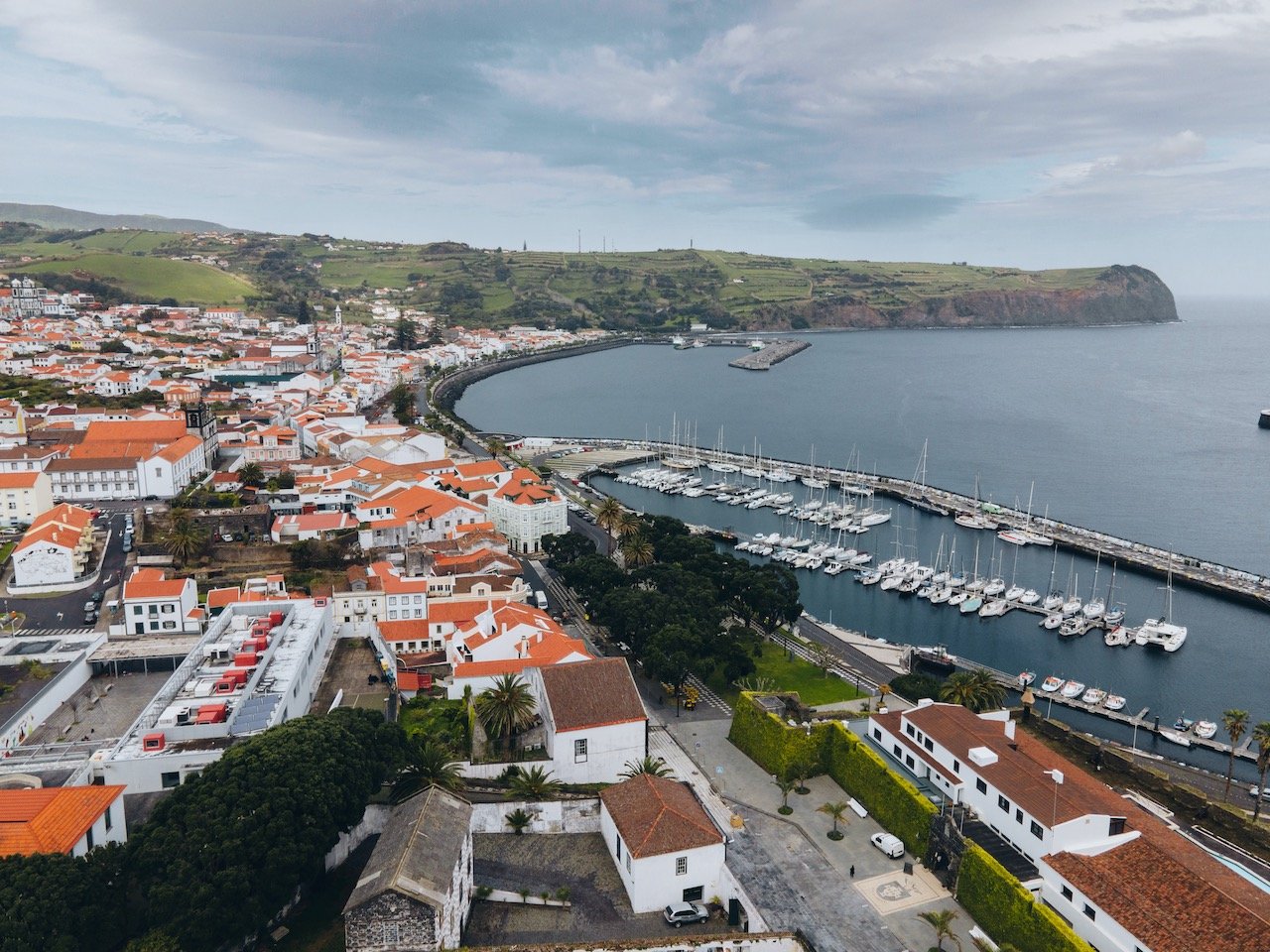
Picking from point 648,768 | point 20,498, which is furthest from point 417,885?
point 20,498

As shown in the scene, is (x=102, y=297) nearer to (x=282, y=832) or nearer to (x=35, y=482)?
(x=35, y=482)

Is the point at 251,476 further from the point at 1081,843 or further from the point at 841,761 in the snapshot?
the point at 1081,843

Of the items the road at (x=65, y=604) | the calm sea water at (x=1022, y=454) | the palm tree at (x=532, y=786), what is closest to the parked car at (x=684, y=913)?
the palm tree at (x=532, y=786)

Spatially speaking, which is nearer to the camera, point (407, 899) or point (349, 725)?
point (407, 899)

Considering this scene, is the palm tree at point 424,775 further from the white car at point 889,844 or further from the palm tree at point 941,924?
the palm tree at point 941,924

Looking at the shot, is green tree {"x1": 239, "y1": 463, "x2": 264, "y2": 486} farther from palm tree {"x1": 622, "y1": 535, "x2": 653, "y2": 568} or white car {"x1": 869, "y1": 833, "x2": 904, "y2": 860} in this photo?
white car {"x1": 869, "y1": 833, "x2": 904, "y2": 860}

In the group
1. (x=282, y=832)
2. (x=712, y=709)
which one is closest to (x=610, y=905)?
(x=282, y=832)

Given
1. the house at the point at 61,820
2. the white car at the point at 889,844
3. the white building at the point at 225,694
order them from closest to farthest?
the house at the point at 61,820 → the white car at the point at 889,844 → the white building at the point at 225,694
